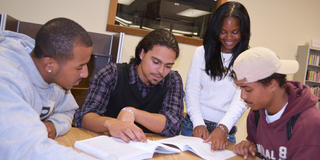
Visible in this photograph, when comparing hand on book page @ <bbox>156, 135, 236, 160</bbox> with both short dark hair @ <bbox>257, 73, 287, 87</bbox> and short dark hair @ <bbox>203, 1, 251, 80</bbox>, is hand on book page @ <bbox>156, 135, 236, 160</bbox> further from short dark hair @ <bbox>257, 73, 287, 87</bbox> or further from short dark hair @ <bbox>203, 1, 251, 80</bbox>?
short dark hair @ <bbox>203, 1, 251, 80</bbox>

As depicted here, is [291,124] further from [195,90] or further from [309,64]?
[309,64]

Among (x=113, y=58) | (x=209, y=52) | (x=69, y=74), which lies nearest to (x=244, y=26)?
(x=209, y=52)

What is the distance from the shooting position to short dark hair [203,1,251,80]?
169 cm

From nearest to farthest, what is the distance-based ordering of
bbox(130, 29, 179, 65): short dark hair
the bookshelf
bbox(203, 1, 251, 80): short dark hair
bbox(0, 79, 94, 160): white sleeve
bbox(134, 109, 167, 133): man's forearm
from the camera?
bbox(0, 79, 94, 160): white sleeve
bbox(134, 109, 167, 133): man's forearm
bbox(130, 29, 179, 65): short dark hair
bbox(203, 1, 251, 80): short dark hair
the bookshelf

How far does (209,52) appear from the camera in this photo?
5.90ft

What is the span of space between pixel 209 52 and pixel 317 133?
2.85 ft

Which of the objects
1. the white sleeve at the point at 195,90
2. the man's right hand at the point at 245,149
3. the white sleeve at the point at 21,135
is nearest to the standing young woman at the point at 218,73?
the white sleeve at the point at 195,90

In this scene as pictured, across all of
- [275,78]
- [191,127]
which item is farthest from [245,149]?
[191,127]

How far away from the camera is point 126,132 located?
1.22 m

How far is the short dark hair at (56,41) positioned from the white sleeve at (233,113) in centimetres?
96

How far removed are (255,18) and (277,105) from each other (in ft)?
11.4

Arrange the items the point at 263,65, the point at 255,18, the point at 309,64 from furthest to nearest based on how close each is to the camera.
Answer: the point at 309,64
the point at 255,18
the point at 263,65

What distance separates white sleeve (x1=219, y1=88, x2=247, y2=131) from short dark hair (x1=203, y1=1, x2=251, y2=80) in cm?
18

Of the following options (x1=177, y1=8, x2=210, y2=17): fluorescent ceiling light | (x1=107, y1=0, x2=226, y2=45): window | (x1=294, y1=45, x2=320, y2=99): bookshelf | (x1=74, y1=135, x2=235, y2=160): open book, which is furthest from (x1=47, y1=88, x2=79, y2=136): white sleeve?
(x1=294, y1=45, x2=320, y2=99): bookshelf
